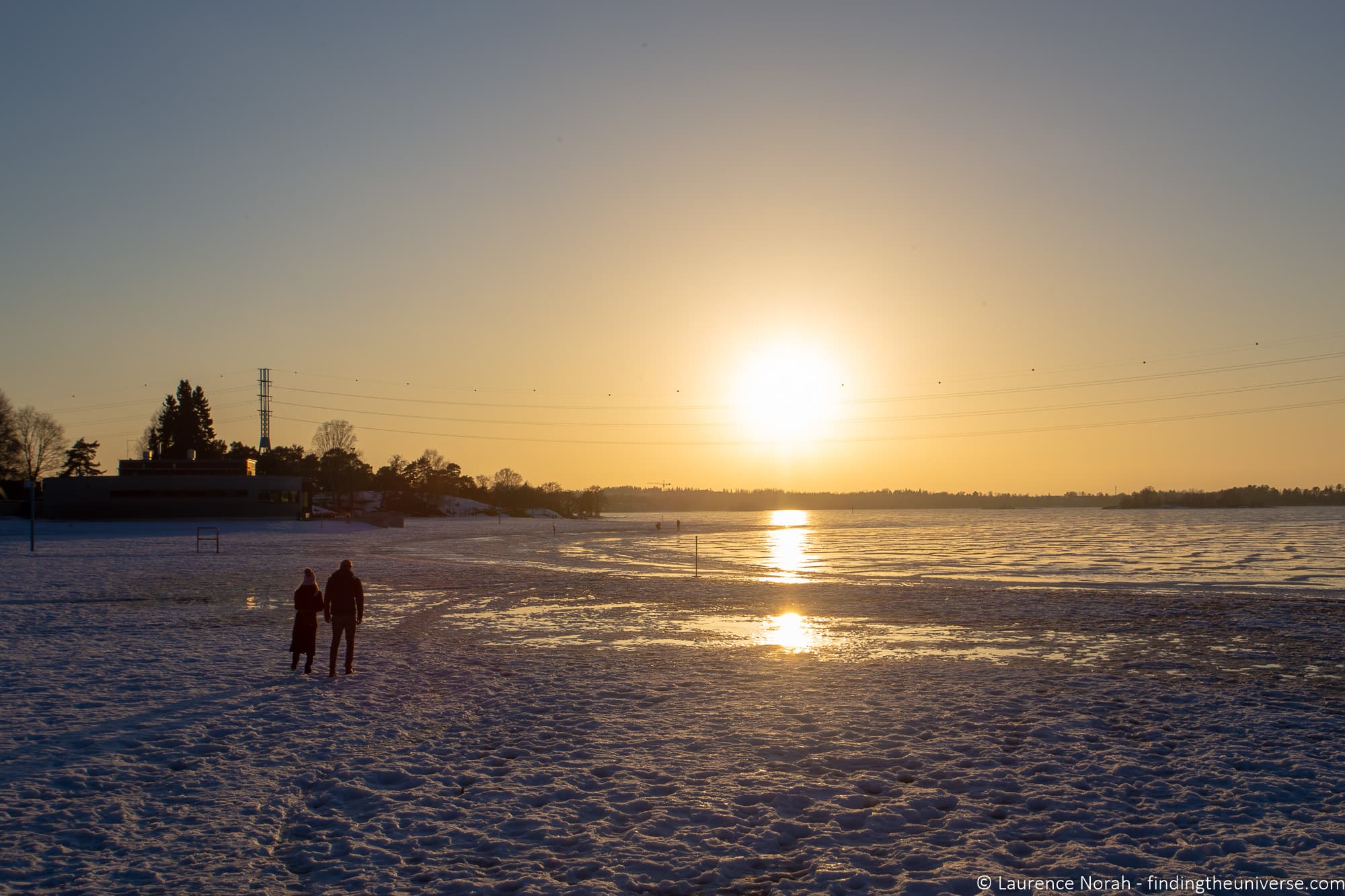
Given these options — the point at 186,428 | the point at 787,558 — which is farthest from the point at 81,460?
the point at 787,558

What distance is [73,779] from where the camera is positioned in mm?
9531

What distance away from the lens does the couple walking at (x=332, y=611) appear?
50.0 feet

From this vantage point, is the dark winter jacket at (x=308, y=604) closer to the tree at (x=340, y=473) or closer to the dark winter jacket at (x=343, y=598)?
the dark winter jacket at (x=343, y=598)

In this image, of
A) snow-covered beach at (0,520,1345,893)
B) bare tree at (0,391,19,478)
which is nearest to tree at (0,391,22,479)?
bare tree at (0,391,19,478)

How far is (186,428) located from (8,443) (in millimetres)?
22989

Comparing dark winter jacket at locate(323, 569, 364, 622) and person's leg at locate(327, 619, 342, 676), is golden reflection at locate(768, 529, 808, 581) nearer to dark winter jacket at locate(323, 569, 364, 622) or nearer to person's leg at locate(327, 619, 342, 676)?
dark winter jacket at locate(323, 569, 364, 622)

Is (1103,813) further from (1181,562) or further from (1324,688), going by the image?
(1181,562)

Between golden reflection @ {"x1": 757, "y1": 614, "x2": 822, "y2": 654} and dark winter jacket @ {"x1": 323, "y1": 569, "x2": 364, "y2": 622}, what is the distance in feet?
28.5

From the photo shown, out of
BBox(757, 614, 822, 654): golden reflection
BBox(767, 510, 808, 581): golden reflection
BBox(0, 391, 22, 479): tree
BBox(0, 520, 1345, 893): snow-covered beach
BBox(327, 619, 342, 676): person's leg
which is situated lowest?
BBox(767, 510, 808, 581): golden reflection

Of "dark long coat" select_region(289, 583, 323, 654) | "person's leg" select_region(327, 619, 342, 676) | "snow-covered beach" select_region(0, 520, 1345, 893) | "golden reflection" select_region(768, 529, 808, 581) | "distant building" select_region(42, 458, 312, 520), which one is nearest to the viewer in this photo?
"snow-covered beach" select_region(0, 520, 1345, 893)

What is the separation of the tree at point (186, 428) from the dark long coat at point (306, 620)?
446ft

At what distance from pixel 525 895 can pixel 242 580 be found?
30534 mm

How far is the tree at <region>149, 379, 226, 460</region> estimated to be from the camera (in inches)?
5320

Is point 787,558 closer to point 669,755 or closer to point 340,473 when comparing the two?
point 669,755
